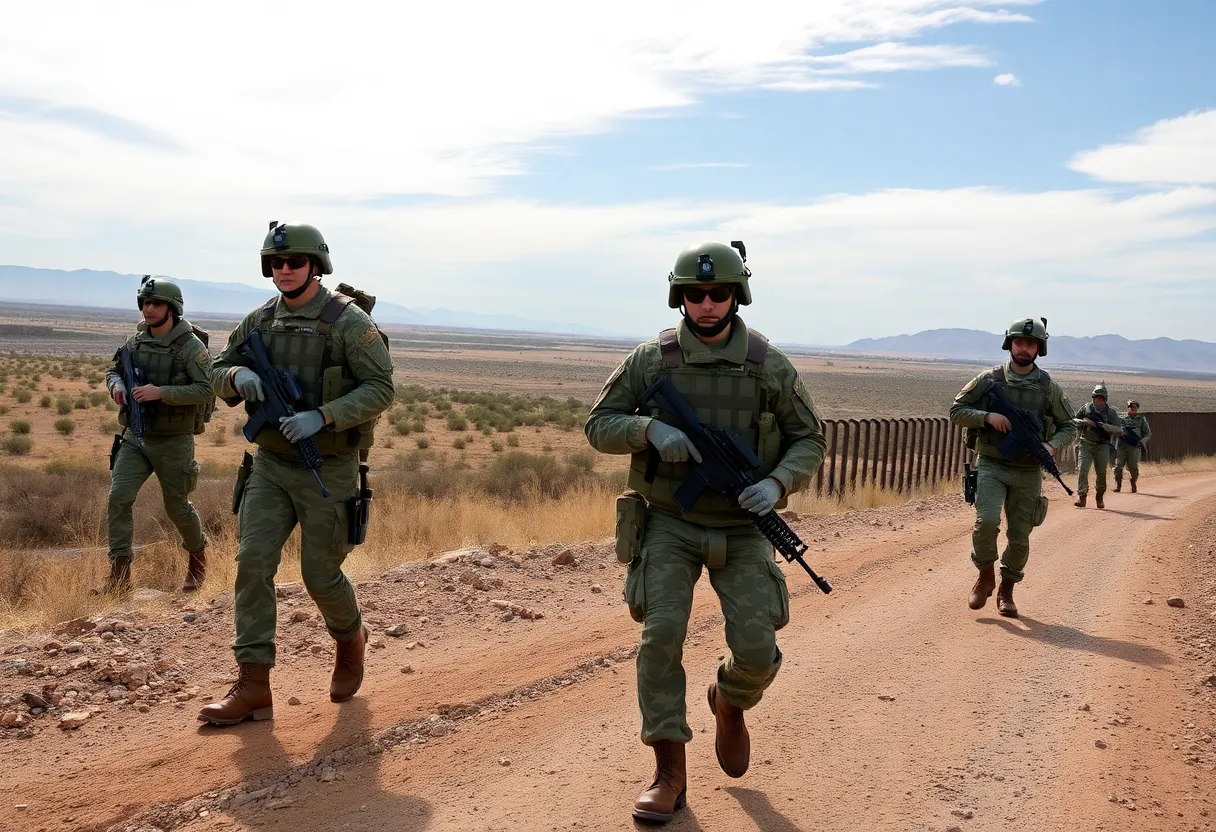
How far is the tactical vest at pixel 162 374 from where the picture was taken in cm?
778

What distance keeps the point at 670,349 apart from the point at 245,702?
8.24 feet

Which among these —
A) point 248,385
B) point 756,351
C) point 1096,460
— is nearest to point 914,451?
point 1096,460

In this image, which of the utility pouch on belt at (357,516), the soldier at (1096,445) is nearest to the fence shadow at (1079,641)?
the utility pouch on belt at (357,516)

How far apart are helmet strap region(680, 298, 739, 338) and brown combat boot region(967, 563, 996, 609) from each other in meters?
4.33

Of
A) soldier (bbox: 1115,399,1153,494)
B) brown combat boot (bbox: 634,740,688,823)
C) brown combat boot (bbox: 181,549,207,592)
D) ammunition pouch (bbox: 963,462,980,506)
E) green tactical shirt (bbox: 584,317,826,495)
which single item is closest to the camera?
brown combat boot (bbox: 634,740,688,823)

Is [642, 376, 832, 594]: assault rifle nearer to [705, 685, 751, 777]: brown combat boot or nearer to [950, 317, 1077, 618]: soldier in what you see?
[705, 685, 751, 777]: brown combat boot

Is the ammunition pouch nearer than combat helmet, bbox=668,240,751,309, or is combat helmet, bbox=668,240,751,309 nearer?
combat helmet, bbox=668,240,751,309

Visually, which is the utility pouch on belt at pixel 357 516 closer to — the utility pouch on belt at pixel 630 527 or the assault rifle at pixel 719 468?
the utility pouch on belt at pixel 630 527

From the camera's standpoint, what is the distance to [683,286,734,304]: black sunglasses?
3.99m

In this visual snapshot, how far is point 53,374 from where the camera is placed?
4141 centimetres

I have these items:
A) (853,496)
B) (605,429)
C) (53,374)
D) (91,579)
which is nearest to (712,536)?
Result: (605,429)

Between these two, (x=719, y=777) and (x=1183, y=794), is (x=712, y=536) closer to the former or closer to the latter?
(x=719, y=777)

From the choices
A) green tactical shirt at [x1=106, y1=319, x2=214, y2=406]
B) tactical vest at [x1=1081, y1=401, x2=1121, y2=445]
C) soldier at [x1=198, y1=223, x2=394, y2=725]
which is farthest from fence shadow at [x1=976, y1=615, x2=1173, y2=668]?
tactical vest at [x1=1081, y1=401, x2=1121, y2=445]

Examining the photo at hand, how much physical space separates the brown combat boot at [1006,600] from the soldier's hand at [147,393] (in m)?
6.23
